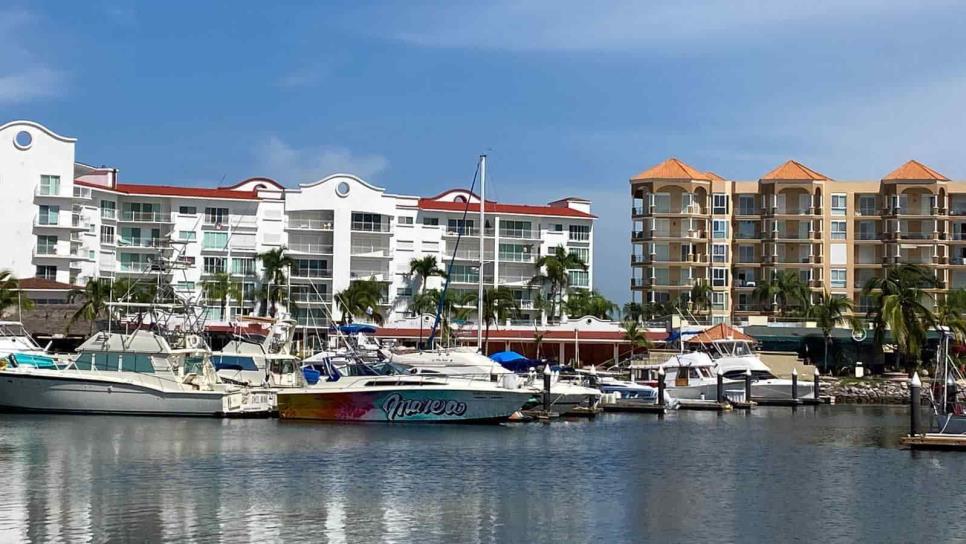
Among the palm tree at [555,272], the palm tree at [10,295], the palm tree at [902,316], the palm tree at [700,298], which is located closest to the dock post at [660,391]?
the palm tree at [902,316]

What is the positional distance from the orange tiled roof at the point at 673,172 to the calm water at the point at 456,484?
70.3 metres

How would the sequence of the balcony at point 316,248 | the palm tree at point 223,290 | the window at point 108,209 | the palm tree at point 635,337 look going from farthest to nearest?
the balcony at point 316,248, the window at point 108,209, the palm tree at point 223,290, the palm tree at point 635,337

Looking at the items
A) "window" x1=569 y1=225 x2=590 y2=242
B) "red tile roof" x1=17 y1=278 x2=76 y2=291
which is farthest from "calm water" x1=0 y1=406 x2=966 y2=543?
"window" x1=569 y1=225 x2=590 y2=242

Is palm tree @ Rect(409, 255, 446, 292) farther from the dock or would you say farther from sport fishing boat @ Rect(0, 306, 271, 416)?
the dock

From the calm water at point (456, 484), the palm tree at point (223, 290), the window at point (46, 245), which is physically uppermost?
the window at point (46, 245)

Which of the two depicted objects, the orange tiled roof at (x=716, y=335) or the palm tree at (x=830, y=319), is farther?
the palm tree at (x=830, y=319)

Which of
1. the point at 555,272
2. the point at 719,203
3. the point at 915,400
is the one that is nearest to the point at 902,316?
the point at 555,272

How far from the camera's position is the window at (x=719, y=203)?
12788cm

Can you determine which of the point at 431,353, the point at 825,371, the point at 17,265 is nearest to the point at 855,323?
the point at 825,371

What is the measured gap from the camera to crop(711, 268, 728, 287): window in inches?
5025

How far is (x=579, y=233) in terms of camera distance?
5002 inches

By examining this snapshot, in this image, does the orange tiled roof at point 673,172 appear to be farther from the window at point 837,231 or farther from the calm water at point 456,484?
the calm water at point 456,484

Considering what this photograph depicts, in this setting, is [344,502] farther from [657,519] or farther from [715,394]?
[715,394]

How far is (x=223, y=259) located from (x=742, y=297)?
5042 cm
